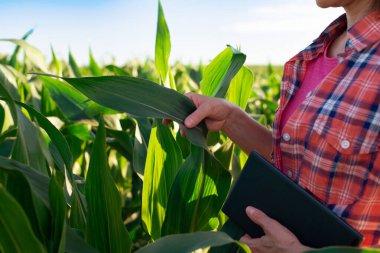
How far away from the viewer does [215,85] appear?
1116 mm

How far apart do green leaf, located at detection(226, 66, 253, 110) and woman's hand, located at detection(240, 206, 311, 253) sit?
18.0 inches

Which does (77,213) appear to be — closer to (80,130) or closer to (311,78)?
(311,78)

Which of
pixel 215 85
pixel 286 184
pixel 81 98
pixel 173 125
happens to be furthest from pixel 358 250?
pixel 81 98

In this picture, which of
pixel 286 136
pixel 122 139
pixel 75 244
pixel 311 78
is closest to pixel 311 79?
pixel 311 78

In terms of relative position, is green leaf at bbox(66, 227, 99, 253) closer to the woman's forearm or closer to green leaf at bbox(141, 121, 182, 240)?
green leaf at bbox(141, 121, 182, 240)

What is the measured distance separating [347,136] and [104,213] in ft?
1.19

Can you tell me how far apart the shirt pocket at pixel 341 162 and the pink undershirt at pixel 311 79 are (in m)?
0.10

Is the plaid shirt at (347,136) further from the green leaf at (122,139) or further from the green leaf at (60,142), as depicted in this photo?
the green leaf at (122,139)

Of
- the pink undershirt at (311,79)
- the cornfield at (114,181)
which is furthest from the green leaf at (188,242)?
the pink undershirt at (311,79)

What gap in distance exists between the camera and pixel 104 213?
2.47 feet

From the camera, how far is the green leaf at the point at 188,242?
2.04ft

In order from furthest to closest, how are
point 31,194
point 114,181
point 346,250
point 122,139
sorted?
point 122,139
point 114,181
point 31,194
point 346,250

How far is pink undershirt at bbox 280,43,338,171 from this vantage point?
3.07 ft

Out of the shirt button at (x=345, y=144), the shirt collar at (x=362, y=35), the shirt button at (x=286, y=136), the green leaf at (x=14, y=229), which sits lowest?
the green leaf at (x=14, y=229)
